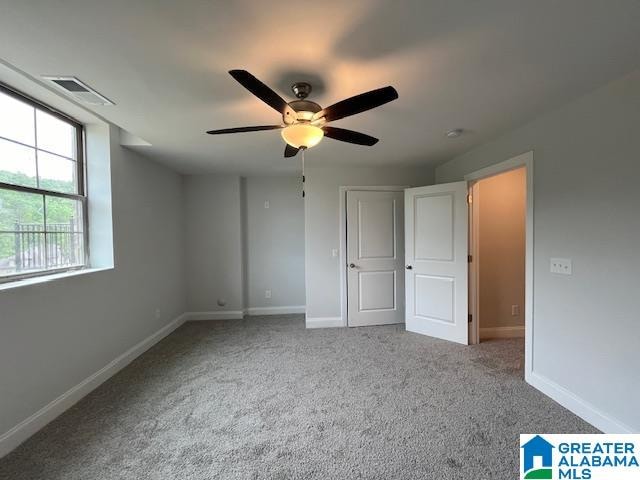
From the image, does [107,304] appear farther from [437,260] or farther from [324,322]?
[437,260]

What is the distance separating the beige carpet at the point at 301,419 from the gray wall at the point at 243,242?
1.35 m

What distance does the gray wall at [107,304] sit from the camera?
176 centimetres

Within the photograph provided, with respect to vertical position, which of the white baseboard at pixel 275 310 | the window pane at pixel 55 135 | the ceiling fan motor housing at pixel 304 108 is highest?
the window pane at pixel 55 135

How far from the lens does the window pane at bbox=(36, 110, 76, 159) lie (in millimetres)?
2170

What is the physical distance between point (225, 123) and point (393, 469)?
262 centimetres

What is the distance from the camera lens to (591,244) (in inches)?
73.3

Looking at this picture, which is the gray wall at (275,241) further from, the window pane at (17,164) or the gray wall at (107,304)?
the window pane at (17,164)

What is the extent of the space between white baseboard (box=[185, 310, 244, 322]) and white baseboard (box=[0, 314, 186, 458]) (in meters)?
1.00

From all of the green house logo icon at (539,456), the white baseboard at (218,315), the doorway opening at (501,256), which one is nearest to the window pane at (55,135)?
the white baseboard at (218,315)

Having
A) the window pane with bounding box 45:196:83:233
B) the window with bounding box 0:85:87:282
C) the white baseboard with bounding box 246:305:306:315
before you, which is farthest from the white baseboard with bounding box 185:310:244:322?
the window pane with bounding box 45:196:83:233

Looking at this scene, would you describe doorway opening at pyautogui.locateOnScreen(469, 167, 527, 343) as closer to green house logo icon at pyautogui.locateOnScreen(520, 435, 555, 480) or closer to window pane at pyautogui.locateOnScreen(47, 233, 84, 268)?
green house logo icon at pyautogui.locateOnScreen(520, 435, 555, 480)

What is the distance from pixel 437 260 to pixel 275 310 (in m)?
2.59

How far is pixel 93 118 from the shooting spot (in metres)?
2.46

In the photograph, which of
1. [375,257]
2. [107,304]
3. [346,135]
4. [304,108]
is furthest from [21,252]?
[375,257]
